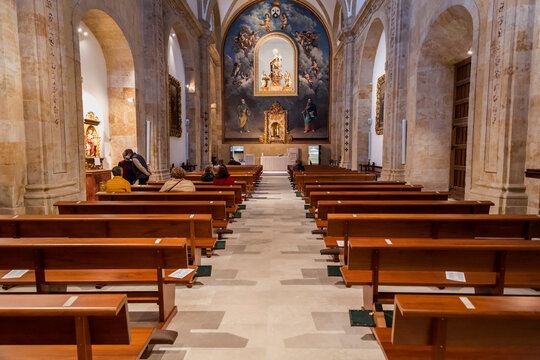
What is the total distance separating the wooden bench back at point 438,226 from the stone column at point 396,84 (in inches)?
275

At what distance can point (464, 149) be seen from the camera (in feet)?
28.5

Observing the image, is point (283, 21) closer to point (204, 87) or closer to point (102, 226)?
point (204, 87)

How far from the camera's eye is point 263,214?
7.39m

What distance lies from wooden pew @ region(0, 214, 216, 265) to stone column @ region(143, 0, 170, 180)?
7.01 meters

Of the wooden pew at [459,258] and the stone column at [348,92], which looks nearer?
the wooden pew at [459,258]

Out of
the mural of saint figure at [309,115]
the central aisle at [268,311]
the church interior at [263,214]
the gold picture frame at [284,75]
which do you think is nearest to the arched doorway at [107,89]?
the church interior at [263,214]

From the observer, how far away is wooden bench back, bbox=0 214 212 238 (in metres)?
3.16

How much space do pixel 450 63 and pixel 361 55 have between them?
6334 mm

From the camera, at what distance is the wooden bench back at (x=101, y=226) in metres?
3.16

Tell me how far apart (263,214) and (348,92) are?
11.2 m

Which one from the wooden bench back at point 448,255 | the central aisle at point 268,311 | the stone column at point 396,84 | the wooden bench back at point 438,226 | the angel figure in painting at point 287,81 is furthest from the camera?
the angel figure in painting at point 287,81

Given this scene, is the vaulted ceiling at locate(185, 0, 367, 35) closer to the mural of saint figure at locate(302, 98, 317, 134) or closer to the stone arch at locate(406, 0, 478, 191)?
the mural of saint figure at locate(302, 98, 317, 134)

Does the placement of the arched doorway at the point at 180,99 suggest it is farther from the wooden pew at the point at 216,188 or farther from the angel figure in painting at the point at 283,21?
the angel figure in painting at the point at 283,21

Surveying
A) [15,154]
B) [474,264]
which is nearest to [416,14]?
[474,264]
